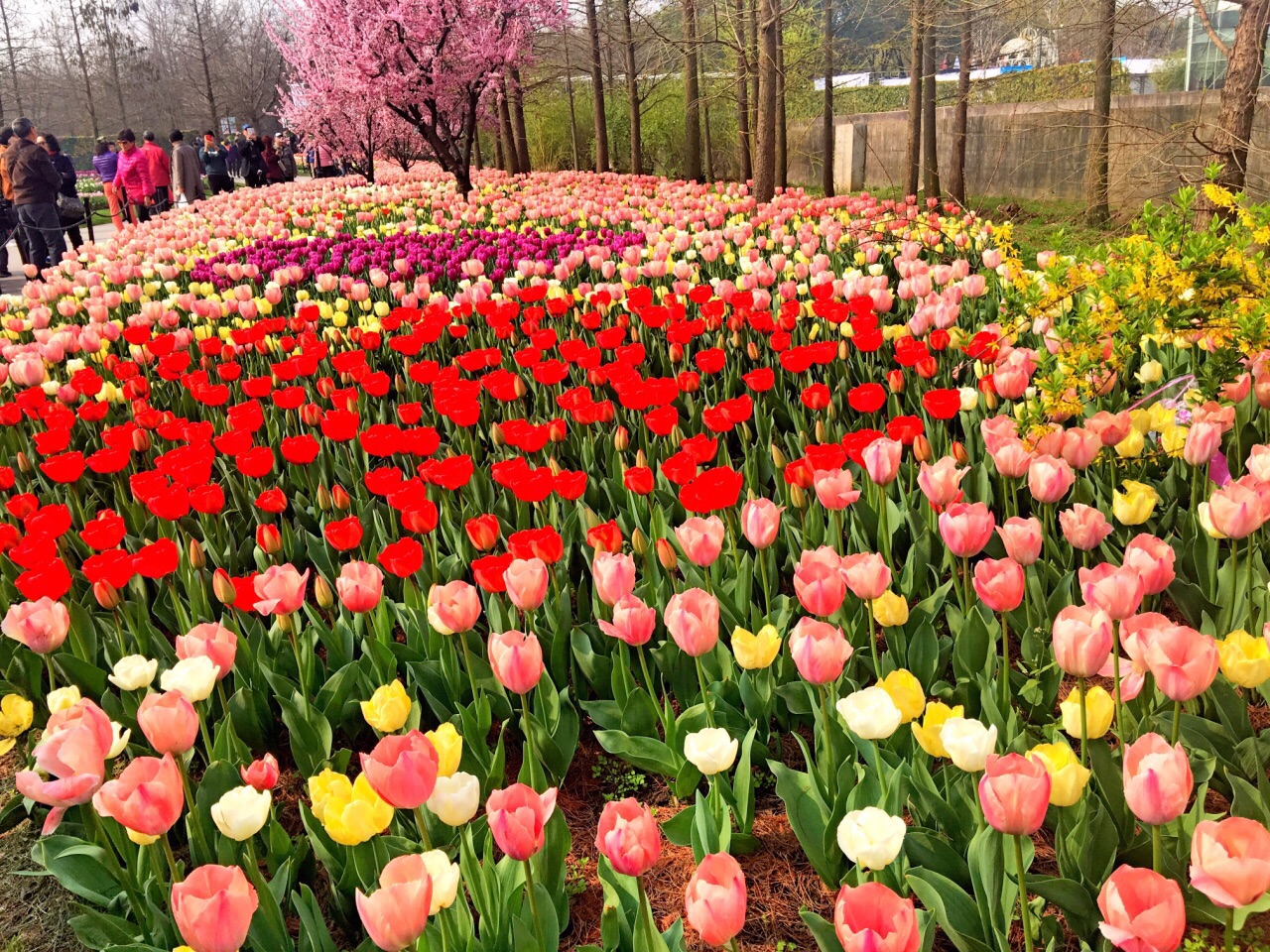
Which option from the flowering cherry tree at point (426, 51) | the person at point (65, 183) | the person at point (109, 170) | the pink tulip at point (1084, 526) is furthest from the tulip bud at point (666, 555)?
the person at point (109, 170)

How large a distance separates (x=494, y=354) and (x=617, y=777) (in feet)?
8.97

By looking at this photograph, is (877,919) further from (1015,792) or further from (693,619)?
(693,619)

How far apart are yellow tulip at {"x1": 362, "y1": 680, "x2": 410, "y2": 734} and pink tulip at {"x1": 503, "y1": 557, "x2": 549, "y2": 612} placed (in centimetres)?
37

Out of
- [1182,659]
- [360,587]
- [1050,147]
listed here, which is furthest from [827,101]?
[1182,659]

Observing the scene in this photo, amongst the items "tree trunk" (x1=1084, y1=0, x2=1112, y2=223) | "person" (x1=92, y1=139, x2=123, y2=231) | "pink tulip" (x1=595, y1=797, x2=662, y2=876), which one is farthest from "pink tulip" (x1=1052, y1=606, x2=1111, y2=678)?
"person" (x1=92, y1=139, x2=123, y2=231)

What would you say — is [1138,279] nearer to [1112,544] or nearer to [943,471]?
[1112,544]

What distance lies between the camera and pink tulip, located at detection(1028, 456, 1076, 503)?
A: 7.99 ft

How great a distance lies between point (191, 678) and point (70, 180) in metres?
16.5

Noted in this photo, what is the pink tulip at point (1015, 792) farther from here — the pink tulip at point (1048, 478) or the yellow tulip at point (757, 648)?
the pink tulip at point (1048, 478)

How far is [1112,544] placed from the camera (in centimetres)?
288

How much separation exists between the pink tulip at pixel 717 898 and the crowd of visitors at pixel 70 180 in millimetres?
12223

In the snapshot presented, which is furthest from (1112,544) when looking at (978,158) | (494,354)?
(978,158)

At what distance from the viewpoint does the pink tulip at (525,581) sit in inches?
85.1

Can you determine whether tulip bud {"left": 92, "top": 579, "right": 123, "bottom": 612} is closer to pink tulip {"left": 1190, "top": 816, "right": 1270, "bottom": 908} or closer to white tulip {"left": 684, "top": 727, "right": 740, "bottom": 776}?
white tulip {"left": 684, "top": 727, "right": 740, "bottom": 776}
